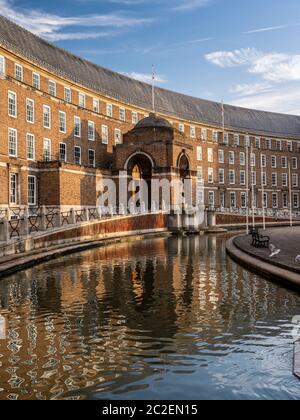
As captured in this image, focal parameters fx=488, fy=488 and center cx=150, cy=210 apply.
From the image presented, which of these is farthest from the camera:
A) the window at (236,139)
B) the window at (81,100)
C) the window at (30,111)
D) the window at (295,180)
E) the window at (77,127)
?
the window at (295,180)

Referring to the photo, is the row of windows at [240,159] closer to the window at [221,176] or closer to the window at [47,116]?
the window at [221,176]

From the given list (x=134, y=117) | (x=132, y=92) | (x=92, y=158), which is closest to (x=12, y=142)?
(x=92, y=158)

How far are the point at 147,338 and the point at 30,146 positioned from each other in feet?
128

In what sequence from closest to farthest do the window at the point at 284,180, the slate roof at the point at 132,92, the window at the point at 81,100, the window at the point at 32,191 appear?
the window at the point at 32,191
the slate roof at the point at 132,92
the window at the point at 81,100
the window at the point at 284,180

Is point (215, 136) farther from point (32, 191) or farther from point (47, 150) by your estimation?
point (32, 191)

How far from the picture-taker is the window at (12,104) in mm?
42688

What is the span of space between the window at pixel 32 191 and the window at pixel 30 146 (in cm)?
201

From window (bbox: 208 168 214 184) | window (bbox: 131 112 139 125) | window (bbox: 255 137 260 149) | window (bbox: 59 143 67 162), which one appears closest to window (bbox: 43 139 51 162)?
window (bbox: 59 143 67 162)

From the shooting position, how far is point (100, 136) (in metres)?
61.4

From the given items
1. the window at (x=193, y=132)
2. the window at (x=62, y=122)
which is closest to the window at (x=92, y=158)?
the window at (x=62, y=122)

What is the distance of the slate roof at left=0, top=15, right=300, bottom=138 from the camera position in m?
50.3

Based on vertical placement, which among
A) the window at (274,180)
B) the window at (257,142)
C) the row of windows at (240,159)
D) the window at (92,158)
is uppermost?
the window at (257,142)

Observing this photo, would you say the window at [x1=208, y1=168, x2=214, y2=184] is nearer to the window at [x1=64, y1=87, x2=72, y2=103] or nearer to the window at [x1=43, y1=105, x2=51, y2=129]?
the window at [x1=64, y1=87, x2=72, y2=103]
